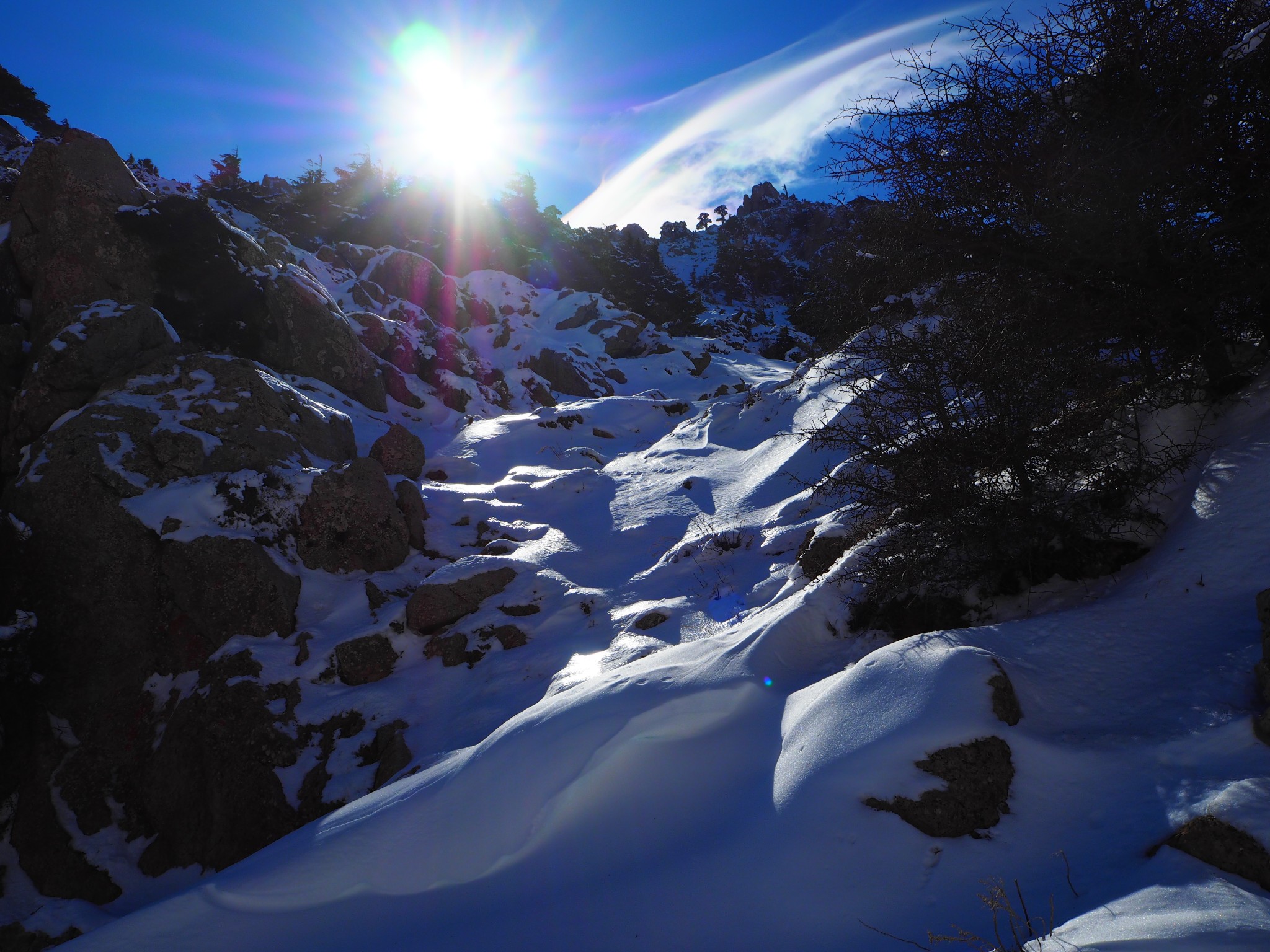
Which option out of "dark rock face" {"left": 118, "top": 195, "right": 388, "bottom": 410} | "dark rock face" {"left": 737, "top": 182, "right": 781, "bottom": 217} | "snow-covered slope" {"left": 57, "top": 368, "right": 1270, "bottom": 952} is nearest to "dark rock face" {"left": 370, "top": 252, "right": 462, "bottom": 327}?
"dark rock face" {"left": 118, "top": 195, "right": 388, "bottom": 410}

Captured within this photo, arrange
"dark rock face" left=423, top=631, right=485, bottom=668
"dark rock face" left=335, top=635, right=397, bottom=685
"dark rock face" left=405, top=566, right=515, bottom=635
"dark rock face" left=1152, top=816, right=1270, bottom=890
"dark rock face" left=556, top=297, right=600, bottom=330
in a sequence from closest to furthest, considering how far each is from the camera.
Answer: "dark rock face" left=1152, top=816, right=1270, bottom=890 < "dark rock face" left=335, top=635, right=397, bottom=685 < "dark rock face" left=423, top=631, right=485, bottom=668 < "dark rock face" left=405, top=566, right=515, bottom=635 < "dark rock face" left=556, top=297, right=600, bottom=330

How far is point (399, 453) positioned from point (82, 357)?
181 inches

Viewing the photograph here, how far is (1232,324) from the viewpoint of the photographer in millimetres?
4383

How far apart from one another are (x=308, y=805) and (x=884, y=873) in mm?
5693

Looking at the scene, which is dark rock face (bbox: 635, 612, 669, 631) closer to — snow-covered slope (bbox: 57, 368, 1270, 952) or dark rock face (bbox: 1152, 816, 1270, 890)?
snow-covered slope (bbox: 57, 368, 1270, 952)

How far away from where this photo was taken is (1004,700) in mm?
2924

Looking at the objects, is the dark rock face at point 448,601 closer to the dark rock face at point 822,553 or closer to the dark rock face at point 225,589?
the dark rock face at point 225,589

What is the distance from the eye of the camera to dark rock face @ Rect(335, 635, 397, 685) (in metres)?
6.99

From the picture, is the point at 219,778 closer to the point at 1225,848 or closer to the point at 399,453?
the point at 399,453

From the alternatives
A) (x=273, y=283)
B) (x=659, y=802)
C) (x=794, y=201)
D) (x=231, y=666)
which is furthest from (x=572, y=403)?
(x=794, y=201)

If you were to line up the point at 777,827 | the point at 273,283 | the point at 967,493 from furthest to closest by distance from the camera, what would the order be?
the point at 273,283 → the point at 967,493 → the point at 777,827

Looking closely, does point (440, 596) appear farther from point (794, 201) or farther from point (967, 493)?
point (794, 201)

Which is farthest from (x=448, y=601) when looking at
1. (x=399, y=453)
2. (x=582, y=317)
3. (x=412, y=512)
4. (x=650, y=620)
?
(x=582, y=317)

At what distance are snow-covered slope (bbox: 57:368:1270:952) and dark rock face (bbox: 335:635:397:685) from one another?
321 cm
